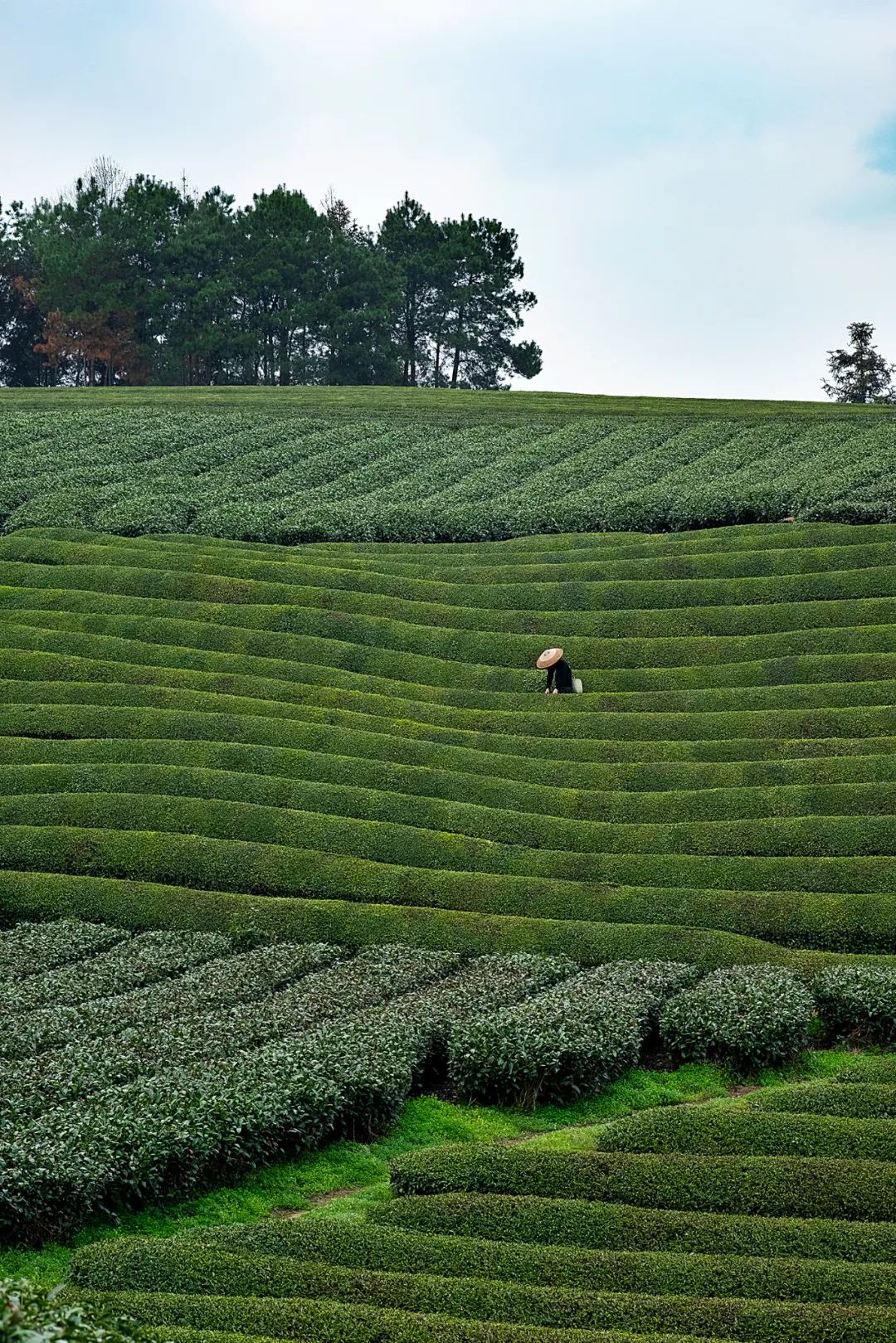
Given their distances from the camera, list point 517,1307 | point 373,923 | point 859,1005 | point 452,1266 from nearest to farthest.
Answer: point 517,1307 → point 452,1266 → point 859,1005 → point 373,923

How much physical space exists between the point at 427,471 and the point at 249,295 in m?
44.2

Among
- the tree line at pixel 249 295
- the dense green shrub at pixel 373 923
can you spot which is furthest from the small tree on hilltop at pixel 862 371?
the dense green shrub at pixel 373 923

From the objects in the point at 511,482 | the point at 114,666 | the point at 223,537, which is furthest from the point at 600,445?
the point at 114,666

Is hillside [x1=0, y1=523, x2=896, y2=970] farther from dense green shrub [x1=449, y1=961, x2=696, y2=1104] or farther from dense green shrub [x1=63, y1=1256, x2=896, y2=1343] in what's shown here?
dense green shrub [x1=63, y1=1256, x2=896, y2=1343]

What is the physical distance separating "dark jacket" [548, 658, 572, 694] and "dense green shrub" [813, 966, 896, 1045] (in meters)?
14.3

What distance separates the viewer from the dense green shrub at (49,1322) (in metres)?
8.54

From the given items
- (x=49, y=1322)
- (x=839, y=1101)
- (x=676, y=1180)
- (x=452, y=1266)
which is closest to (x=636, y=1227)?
(x=676, y=1180)

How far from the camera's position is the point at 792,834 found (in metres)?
29.2

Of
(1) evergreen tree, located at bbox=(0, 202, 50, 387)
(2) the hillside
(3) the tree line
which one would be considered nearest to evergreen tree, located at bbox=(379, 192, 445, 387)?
(3) the tree line

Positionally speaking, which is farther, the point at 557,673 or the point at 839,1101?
the point at 557,673

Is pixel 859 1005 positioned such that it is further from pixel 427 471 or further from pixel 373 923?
pixel 427 471

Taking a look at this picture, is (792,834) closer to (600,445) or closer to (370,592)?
(370,592)

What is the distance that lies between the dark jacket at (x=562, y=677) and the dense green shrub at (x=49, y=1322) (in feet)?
86.9

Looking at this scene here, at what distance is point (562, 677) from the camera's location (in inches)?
1451
